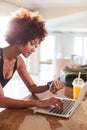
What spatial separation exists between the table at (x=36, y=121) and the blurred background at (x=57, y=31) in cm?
77

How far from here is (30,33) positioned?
154 centimetres

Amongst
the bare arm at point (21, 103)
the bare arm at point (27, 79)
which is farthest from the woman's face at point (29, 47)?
the bare arm at point (21, 103)

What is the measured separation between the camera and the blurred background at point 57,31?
5191 mm

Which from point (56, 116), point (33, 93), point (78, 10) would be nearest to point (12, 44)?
point (33, 93)

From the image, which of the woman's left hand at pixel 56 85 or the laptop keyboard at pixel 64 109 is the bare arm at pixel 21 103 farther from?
the woman's left hand at pixel 56 85

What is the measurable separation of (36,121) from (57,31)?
986 centimetres

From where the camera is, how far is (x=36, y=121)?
1216mm

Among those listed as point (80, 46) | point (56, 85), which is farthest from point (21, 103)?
point (80, 46)

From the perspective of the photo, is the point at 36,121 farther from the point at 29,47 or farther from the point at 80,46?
the point at 80,46

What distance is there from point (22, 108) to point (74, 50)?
10418mm

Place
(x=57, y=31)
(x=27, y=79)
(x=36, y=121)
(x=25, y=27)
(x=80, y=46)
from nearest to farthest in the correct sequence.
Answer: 1. (x=36, y=121)
2. (x=25, y=27)
3. (x=27, y=79)
4. (x=57, y=31)
5. (x=80, y=46)

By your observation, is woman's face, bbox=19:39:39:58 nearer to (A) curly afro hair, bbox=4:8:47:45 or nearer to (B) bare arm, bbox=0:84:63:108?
(A) curly afro hair, bbox=4:8:47:45

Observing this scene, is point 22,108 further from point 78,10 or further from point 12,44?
point 78,10

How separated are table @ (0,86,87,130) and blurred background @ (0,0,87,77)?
77cm
